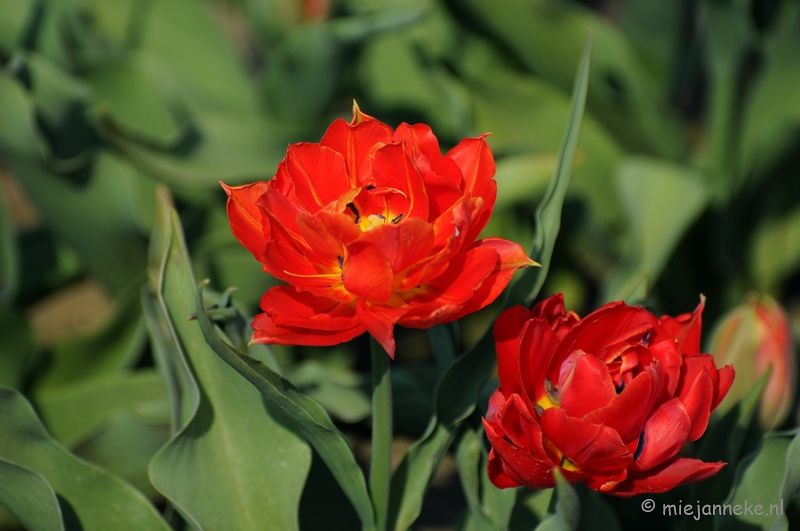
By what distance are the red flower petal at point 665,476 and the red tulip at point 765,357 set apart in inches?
16.7

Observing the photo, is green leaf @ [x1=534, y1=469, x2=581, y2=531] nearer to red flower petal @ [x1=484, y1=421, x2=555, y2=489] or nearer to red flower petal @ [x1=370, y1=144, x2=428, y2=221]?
red flower petal @ [x1=484, y1=421, x2=555, y2=489]

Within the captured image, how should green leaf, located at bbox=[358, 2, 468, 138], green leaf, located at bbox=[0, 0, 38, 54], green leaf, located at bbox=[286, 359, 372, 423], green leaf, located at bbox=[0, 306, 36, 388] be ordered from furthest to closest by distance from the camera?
green leaf, located at bbox=[358, 2, 468, 138] → green leaf, located at bbox=[0, 0, 38, 54] → green leaf, located at bbox=[0, 306, 36, 388] → green leaf, located at bbox=[286, 359, 372, 423]

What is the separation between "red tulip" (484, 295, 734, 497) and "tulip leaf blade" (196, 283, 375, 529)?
0.41 ft

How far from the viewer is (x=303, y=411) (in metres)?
0.56

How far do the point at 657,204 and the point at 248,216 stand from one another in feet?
2.80

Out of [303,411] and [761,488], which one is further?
[761,488]

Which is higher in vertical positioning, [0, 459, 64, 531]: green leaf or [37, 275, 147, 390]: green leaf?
[0, 459, 64, 531]: green leaf

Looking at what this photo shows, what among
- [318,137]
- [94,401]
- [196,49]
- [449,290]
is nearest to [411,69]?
[318,137]

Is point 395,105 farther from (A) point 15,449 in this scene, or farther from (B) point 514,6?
(A) point 15,449

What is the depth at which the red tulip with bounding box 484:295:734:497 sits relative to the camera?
0.49 metres

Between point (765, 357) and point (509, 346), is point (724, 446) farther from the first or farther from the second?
point (509, 346)

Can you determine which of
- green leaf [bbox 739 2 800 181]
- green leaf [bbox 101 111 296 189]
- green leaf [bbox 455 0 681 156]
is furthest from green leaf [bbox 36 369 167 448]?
green leaf [bbox 739 2 800 181]

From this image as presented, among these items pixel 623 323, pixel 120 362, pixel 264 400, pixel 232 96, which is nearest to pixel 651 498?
pixel 623 323

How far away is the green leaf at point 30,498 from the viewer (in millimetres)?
617
